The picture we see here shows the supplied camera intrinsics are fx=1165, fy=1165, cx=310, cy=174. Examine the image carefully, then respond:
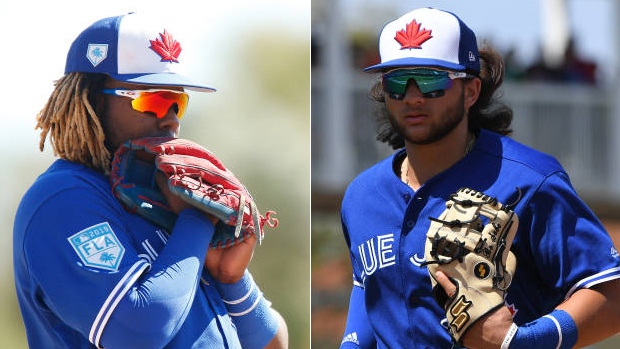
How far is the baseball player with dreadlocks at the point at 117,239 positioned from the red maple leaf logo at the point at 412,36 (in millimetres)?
775

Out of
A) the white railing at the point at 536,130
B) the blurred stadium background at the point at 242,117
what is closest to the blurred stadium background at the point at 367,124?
the white railing at the point at 536,130

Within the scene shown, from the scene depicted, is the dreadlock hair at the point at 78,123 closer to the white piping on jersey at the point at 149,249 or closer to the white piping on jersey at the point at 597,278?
the white piping on jersey at the point at 149,249

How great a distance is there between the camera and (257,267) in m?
4.98

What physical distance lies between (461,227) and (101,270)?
1097mm

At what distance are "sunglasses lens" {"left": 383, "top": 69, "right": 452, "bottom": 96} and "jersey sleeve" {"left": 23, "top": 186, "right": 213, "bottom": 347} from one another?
0.93 m

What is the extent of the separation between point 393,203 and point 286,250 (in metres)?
1.27

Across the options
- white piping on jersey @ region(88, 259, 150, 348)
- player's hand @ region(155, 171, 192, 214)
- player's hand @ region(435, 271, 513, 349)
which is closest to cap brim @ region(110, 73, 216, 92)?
player's hand @ region(155, 171, 192, 214)

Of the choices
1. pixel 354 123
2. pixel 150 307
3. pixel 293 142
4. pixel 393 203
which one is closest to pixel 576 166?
pixel 354 123

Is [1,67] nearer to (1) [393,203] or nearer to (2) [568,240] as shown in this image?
(1) [393,203]

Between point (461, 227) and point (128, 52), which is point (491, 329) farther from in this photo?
point (128, 52)

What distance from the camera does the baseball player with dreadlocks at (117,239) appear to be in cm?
335

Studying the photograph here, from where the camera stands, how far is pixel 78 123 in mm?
3590

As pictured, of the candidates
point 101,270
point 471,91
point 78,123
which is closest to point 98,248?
point 101,270

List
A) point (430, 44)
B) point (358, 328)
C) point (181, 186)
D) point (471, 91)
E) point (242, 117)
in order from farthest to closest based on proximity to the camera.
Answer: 1. point (242, 117)
2. point (358, 328)
3. point (471, 91)
4. point (430, 44)
5. point (181, 186)
